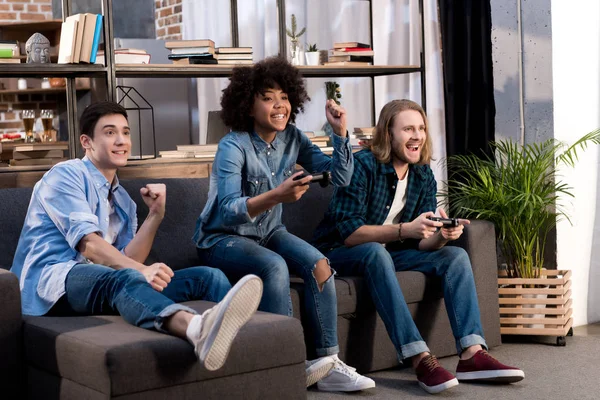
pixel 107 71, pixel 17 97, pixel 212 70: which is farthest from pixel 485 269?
pixel 17 97

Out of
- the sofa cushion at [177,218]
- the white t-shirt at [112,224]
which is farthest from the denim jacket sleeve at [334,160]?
the white t-shirt at [112,224]

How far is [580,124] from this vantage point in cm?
428

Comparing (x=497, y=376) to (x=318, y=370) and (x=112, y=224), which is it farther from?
(x=112, y=224)

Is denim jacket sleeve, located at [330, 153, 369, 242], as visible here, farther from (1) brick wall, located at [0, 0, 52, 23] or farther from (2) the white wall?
(1) brick wall, located at [0, 0, 52, 23]

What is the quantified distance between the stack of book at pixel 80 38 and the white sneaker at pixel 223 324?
203 cm

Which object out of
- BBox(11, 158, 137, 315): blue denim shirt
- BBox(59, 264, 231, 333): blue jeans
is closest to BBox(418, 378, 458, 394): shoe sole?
BBox(59, 264, 231, 333): blue jeans

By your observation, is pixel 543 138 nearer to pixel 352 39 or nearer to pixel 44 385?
pixel 352 39

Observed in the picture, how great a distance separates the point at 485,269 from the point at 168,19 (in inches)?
143

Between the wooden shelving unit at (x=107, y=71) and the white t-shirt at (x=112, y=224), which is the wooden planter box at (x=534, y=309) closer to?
the wooden shelving unit at (x=107, y=71)

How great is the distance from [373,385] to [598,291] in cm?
181

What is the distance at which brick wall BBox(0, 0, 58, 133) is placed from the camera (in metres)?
6.89

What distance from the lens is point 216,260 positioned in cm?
320

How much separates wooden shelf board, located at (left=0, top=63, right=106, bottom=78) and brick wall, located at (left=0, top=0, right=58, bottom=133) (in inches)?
111

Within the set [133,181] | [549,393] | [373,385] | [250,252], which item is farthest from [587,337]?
[133,181]
